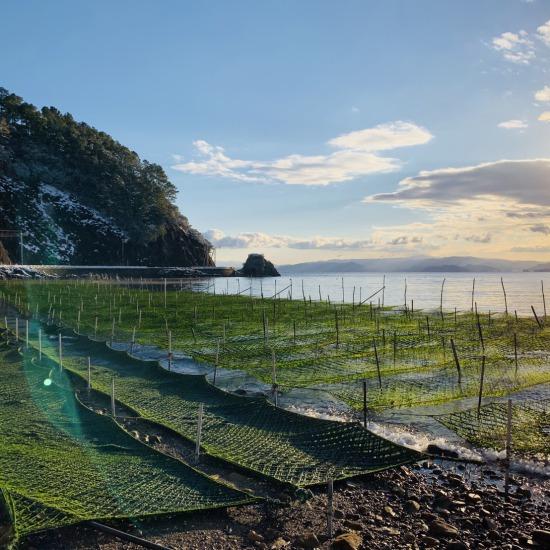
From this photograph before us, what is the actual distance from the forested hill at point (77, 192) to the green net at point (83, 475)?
8197 centimetres

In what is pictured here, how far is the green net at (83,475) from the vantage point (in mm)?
7332

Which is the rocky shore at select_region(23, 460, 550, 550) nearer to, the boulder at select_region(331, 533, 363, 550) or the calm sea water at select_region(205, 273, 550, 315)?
the boulder at select_region(331, 533, 363, 550)

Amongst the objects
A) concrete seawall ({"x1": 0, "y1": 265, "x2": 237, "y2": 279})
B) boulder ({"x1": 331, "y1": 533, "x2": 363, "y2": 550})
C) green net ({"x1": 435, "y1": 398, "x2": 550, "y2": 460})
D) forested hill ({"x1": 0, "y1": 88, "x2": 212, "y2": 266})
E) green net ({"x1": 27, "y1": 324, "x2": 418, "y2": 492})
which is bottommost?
green net ({"x1": 435, "y1": 398, "x2": 550, "y2": 460})

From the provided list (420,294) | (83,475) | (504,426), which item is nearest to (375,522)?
(83,475)

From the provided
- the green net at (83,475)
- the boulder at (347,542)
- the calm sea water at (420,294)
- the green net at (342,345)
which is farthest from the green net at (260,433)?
the calm sea water at (420,294)

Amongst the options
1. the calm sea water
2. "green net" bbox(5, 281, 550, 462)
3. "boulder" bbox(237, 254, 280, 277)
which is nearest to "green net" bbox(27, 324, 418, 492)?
"green net" bbox(5, 281, 550, 462)

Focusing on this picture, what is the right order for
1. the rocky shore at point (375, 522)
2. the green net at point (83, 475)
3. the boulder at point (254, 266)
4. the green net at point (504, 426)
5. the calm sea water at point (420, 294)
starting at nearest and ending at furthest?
the rocky shore at point (375, 522) → the green net at point (83, 475) → the green net at point (504, 426) → the calm sea water at point (420, 294) → the boulder at point (254, 266)

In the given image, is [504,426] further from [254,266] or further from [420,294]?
[254,266]

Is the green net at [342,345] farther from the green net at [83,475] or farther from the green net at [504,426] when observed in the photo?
the green net at [83,475]

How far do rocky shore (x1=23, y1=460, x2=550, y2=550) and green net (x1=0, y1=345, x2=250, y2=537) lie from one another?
27 centimetres

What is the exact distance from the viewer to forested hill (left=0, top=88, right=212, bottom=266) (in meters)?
88.6

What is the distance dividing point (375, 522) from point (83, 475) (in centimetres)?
487

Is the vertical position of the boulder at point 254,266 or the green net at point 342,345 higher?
the boulder at point 254,266

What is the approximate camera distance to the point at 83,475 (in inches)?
333
